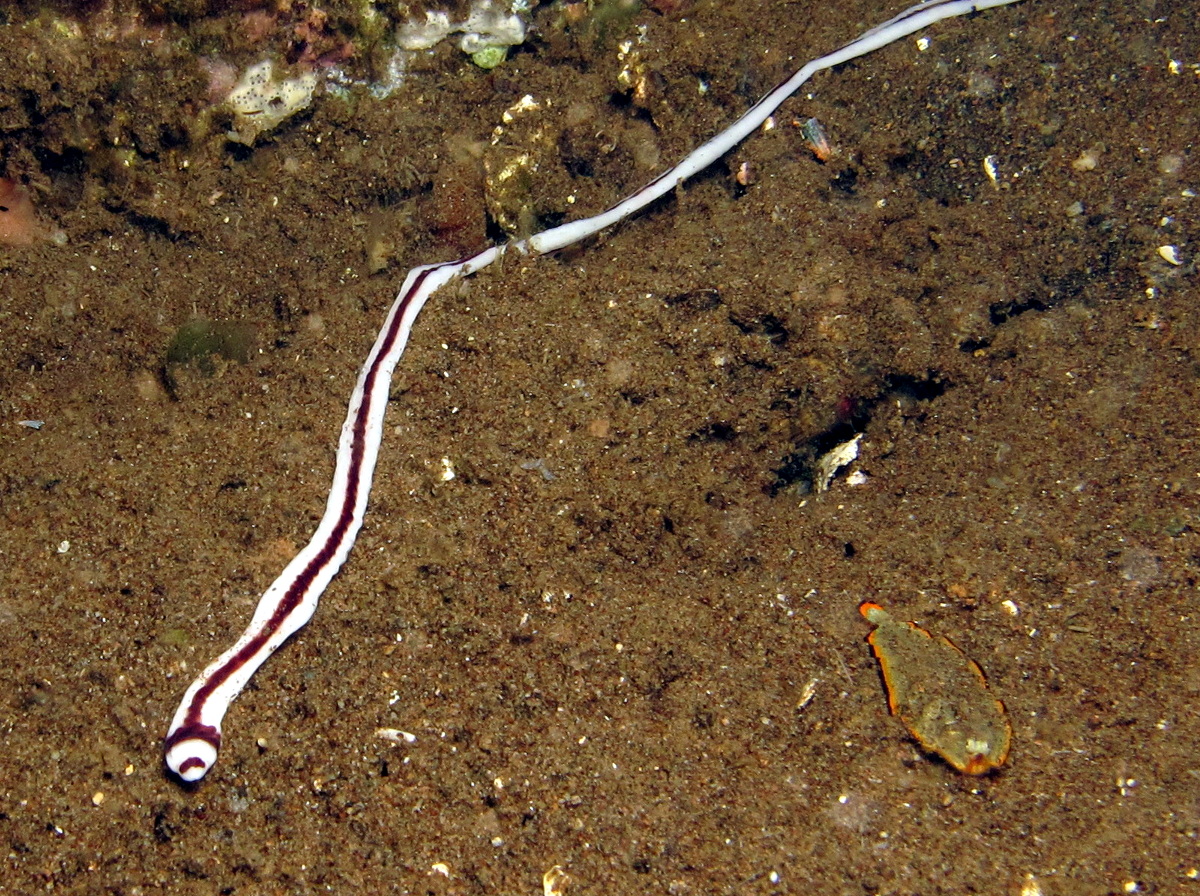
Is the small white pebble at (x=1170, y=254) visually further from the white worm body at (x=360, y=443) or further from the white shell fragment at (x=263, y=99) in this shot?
the white shell fragment at (x=263, y=99)

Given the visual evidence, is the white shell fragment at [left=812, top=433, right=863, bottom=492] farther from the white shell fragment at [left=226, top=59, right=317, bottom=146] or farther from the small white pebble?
the white shell fragment at [left=226, top=59, right=317, bottom=146]

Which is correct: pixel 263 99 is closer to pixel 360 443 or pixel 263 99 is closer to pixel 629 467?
pixel 360 443

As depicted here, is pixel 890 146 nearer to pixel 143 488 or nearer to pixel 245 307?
pixel 245 307

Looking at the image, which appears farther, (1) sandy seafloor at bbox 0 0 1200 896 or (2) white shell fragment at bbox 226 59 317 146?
(2) white shell fragment at bbox 226 59 317 146

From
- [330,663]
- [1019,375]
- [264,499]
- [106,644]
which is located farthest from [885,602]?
[106,644]

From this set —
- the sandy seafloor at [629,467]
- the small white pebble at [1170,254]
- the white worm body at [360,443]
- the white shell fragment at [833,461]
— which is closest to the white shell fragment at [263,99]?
the sandy seafloor at [629,467]

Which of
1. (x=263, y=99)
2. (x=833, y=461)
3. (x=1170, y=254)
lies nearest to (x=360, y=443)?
(x=263, y=99)

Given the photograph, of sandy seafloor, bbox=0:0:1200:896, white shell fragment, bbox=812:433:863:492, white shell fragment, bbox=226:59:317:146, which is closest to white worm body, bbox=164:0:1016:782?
sandy seafloor, bbox=0:0:1200:896
